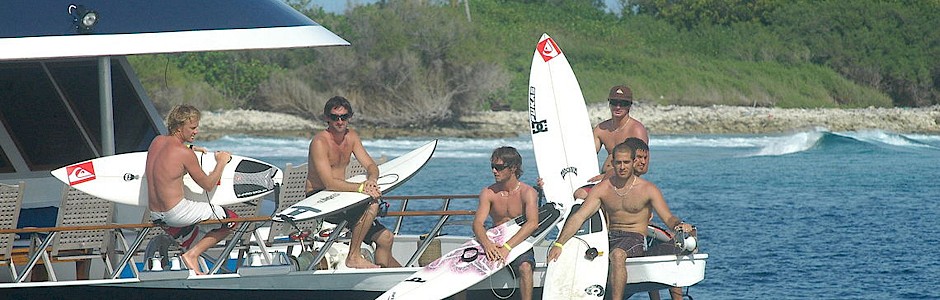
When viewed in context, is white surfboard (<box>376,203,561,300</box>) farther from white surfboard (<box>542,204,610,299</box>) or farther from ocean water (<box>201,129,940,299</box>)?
ocean water (<box>201,129,940,299</box>)

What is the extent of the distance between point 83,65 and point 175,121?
242cm

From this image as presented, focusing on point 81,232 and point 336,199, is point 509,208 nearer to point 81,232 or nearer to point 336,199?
point 336,199

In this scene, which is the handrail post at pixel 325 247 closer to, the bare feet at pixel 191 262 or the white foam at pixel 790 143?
the bare feet at pixel 191 262

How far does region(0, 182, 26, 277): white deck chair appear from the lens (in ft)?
30.6

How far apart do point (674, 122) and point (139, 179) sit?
36.0 meters

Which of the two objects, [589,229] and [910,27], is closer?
[589,229]

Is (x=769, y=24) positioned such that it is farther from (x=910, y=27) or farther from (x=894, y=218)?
(x=894, y=218)

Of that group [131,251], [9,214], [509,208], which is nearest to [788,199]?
[509,208]

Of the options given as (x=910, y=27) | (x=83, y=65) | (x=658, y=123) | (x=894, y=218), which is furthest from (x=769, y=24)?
(x=83, y=65)

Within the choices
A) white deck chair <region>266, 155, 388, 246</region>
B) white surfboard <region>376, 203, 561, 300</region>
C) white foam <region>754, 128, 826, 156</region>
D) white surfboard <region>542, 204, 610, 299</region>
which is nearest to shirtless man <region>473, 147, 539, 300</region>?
white surfboard <region>376, 203, 561, 300</region>

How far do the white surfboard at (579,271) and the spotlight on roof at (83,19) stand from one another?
3.27 meters

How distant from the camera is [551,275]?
9.82 m

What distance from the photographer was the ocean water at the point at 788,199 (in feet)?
53.2

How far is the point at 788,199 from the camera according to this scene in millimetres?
25469
